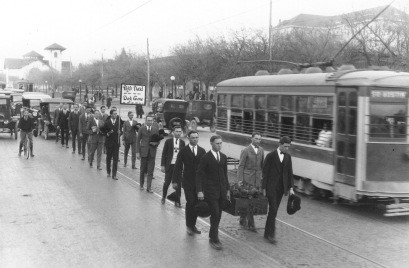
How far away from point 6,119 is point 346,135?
22023 mm

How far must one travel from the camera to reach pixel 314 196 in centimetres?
Answer: 1383

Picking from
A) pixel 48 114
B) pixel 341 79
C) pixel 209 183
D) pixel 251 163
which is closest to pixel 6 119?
pixel 48 114

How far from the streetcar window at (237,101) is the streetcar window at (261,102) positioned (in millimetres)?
1118

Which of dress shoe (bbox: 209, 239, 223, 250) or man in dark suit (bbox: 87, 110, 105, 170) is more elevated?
man in dark suit (bbox: 87, 110, 105, 170)

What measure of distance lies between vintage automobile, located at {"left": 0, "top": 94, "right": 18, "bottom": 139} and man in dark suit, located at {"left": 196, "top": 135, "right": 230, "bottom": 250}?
23.0 m

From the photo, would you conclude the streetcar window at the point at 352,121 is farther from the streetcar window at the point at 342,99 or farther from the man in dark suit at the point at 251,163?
the man in dark suit at the point at 251,163

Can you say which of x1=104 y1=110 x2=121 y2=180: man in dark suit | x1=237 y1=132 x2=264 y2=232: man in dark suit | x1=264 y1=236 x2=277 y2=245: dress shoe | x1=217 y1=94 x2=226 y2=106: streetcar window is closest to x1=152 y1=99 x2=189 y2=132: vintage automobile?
x1=217 y1=94 x2=226 y2=106: streetcar window

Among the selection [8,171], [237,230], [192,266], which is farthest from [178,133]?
[8,171]

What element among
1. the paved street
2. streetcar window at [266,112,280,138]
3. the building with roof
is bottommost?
the paved street

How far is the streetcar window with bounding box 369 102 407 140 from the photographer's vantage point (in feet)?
38.4

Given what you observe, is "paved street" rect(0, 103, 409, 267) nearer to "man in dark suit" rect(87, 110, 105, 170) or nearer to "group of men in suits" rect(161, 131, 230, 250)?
"group of men in suits" rect(161, 131, 230, 250)

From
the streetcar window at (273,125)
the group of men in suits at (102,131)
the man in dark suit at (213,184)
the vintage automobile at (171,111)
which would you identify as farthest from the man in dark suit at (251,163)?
the vintage automobile at (171,111)

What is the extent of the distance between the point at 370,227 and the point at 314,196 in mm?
3229

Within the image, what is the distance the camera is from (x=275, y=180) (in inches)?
364
